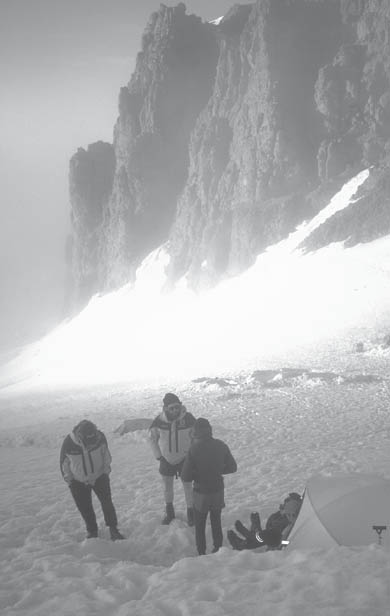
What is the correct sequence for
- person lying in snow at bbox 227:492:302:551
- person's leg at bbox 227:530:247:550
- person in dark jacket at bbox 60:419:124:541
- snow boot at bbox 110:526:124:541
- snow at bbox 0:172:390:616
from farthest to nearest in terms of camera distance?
snow boot at bbox 110:526:124:541 < person in dark jacket at bbox 60:419:124:541 < person's leg at bbox 227:530:247:550 < person lying in snow at bbox 227:492:302:551 < snow at bbox 0:172:390:616

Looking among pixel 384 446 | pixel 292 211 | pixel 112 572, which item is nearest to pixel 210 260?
pixel 292 211

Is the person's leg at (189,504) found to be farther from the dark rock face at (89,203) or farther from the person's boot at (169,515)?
the dark rock face at (89,203)

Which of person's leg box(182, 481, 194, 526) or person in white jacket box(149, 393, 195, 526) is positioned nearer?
person's leg box(182, 481, 194, 526)

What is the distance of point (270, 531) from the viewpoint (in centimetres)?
627

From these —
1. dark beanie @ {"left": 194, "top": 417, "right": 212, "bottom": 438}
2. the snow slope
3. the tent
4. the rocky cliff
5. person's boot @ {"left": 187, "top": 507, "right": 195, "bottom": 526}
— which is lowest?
person's boot @ {"left": 187, "top": 507, "right": 195, "bottom": 526}

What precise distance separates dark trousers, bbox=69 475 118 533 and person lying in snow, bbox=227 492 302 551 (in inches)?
87.4

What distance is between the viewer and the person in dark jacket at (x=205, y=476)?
6492 millimetres

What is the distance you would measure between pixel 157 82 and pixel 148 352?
80823 millimetres

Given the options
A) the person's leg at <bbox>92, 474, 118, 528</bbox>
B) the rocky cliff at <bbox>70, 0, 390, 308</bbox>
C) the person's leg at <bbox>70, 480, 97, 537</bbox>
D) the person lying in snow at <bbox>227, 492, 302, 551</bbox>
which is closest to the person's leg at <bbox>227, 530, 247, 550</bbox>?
the person lying in snow at <bbox>227, 492, 302, 551</bbox>

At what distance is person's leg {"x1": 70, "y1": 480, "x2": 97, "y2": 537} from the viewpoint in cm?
712

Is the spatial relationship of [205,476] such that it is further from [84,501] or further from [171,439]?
[84,501]

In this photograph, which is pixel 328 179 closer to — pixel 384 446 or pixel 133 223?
pixel 133 223

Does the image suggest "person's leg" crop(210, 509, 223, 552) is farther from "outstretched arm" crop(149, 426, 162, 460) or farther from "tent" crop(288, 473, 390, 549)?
"outstretched arm" crop(149, 426, 162, 460)

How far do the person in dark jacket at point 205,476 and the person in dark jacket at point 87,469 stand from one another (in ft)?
5.29
